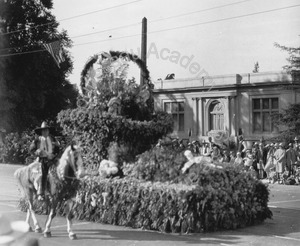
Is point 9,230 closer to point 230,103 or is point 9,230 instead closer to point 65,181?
point 65,181

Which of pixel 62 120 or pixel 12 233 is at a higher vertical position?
pixel 62 120

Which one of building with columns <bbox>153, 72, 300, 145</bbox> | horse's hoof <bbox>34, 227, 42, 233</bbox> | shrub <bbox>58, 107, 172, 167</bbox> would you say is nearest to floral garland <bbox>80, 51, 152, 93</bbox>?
shrub <bbox>58, 107, 172, 167</bbox>

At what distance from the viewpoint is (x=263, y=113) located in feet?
128

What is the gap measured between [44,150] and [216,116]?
3321 centimetres

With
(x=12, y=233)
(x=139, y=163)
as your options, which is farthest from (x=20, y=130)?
(x=12, y=233)

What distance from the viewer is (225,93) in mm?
40781

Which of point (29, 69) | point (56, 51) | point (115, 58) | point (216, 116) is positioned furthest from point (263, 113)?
point (115, 58)

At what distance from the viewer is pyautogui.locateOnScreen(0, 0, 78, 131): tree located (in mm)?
28391

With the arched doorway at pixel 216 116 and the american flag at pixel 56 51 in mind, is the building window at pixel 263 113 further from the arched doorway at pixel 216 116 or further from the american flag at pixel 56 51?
the american flag at pixel 56 51

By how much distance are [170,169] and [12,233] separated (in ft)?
25.9

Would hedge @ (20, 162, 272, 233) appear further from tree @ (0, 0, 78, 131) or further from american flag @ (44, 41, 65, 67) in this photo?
tree @ (0, 0, 78, 131)

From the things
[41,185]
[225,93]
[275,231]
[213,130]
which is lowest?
[275,231]

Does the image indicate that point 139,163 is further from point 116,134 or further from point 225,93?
point 225,93

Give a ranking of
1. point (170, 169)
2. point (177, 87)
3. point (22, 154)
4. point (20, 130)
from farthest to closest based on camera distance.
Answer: point (177, 87) < point (22, 154) < point (20, 130) < point (170, 169)
